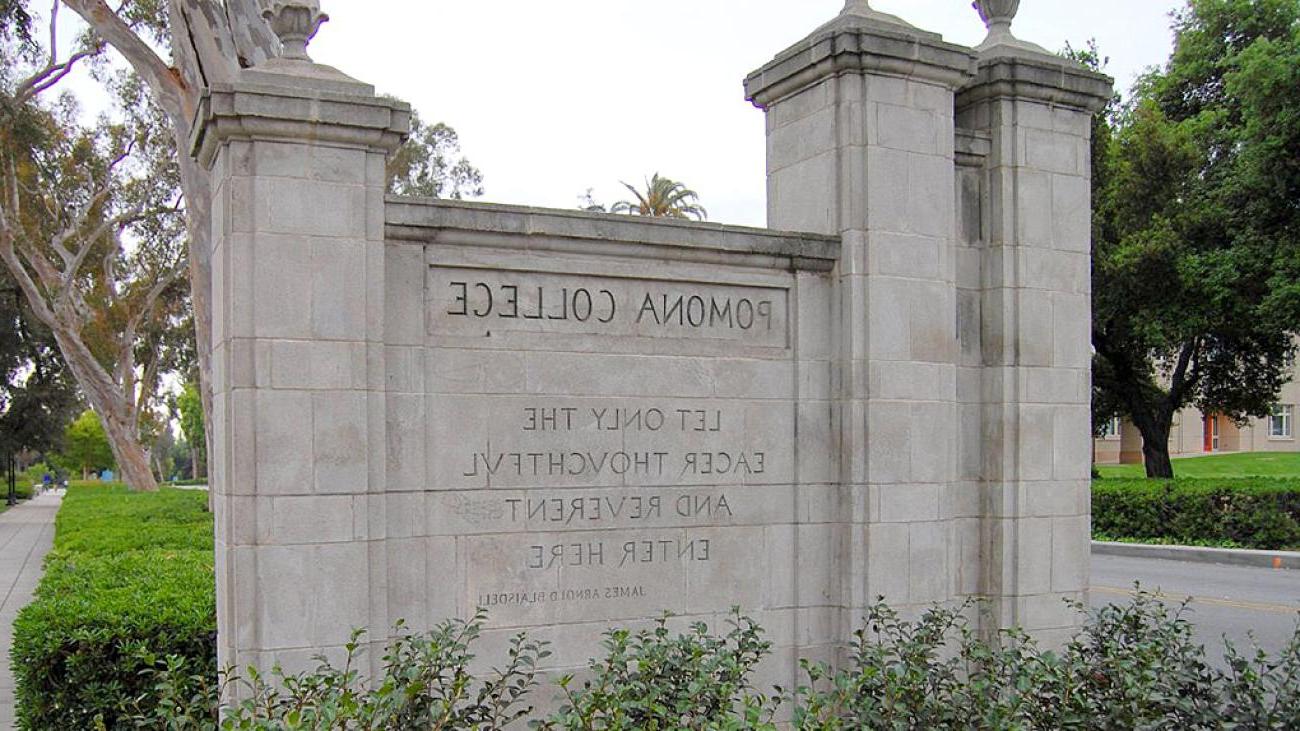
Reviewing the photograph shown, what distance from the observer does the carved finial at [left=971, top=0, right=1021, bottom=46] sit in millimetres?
6418

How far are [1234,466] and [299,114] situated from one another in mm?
49858

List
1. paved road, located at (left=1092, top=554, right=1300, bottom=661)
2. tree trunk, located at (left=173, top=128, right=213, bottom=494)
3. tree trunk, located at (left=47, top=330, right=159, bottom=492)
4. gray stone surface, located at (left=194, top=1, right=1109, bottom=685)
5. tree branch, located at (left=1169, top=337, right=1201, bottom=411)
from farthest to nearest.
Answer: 1. tree trunk, located at (left=47, top=330, right=159, bottom=492)
2. tree branch, located at (left=1169, top=337, right=1201, bottom=411)
3. tree trunk, located at (left=173, top=128, right=213, bottom=494)
4. paved road, located at (left=1092, top=554, right=1300, bottom=661)
5. gray stone surface, located at (left=194, top=1, right=1109, bottom=685)

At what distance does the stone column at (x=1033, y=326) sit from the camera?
243 inches

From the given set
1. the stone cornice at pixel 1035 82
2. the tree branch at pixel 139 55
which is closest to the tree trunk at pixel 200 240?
the tree branch at pixel 139 55

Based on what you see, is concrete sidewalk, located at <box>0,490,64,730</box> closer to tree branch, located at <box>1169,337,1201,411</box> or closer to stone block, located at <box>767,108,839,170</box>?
stone block, located at <box>767,108,839,170</box>

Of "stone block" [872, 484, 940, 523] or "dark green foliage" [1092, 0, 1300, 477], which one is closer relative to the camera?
"stone block" [872, 484, 940, 523]

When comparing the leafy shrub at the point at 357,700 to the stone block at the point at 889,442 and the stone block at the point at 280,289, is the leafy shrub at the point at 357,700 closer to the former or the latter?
the stone block at the point at 280,289

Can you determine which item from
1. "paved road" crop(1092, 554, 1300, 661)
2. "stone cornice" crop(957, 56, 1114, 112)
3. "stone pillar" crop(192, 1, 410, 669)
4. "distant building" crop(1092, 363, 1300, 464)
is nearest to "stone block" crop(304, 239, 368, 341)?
"stone pillar" crop(192, 1, 410, 669)

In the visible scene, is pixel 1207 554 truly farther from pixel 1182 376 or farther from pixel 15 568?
pixel 15 568

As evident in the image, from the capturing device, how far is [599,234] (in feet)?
17.6

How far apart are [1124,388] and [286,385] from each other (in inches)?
869

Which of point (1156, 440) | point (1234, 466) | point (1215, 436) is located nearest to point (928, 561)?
point (1156, 440)

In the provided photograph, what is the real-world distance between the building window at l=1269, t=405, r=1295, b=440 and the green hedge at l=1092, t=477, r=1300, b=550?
44928mm

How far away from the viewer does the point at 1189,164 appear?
20875 millimetres
